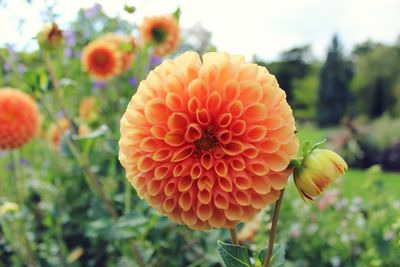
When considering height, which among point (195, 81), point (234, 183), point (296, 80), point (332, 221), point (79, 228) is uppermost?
point (195, 81)

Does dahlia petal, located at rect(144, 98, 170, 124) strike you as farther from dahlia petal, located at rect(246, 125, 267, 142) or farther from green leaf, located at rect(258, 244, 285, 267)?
green leaf, located at rect(258, 244, 285, 267)

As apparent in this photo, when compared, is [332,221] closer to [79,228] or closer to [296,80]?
[79,228]

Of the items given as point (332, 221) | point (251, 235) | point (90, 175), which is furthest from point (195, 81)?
point (332, 221)

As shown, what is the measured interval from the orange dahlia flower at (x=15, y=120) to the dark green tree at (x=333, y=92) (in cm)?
2114

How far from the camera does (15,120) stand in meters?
1.47

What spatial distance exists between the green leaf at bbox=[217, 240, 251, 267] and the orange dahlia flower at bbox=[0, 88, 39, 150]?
0.98 metres

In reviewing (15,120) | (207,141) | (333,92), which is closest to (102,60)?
(15,120)

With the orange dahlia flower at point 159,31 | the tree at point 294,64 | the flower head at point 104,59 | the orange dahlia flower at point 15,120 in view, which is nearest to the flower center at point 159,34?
the orange dahlia flower at point 159,31

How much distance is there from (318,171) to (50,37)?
0.96 meters

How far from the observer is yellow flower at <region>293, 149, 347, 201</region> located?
0.60 meters

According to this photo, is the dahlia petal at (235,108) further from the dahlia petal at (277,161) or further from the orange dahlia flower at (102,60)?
the orange dahlia flower at (102,60)

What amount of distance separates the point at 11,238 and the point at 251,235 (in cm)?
80

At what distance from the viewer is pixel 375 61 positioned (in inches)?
866

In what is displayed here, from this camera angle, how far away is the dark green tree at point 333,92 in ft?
71.6
